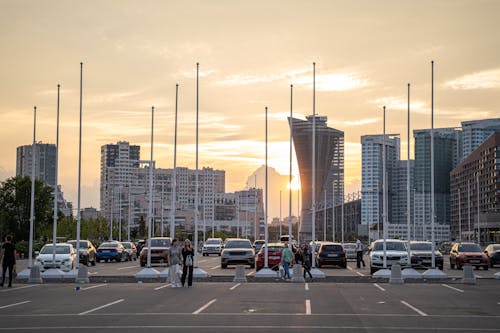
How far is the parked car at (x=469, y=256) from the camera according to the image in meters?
46.9

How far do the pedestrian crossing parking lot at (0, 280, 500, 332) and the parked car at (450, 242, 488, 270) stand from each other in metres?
16.5

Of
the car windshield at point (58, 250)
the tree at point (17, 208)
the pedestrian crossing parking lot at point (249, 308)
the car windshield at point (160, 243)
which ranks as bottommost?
the pedestrian crossing parking lot at point (249, 308)

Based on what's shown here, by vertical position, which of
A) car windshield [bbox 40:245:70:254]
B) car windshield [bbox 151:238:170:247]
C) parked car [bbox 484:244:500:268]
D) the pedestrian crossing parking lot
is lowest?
the pedestrian crossing parking lot

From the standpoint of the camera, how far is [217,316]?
1888 centimetres

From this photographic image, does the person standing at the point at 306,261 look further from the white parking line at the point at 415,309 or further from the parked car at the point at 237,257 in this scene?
the white parking line at the point at 415,309

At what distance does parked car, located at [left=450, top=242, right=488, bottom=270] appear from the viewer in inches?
1847

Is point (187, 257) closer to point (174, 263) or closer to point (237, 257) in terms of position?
point (174, 263)

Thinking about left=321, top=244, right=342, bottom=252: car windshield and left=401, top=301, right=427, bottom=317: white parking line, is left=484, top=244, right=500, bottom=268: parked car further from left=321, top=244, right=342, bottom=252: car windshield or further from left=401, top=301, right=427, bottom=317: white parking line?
left=401, top=301, right=427, bottom=317: white parking line

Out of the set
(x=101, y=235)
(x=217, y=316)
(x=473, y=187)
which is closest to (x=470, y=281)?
(x=217, y=316)

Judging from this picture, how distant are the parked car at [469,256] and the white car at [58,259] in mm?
22751

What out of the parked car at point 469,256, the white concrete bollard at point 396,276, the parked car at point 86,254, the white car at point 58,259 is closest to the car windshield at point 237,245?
the parked car at point 86,254

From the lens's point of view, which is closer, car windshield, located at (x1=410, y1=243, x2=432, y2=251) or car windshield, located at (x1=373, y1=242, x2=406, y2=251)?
car windshield, located at (x1=373, y1=242, x2=406, y2=251)

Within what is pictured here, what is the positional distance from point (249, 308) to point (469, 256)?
29.2 meters

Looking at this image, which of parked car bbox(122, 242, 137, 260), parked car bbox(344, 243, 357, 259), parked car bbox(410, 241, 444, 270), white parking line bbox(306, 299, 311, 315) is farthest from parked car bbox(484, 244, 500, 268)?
white parking line bbox(306, 299, 311, 315)
